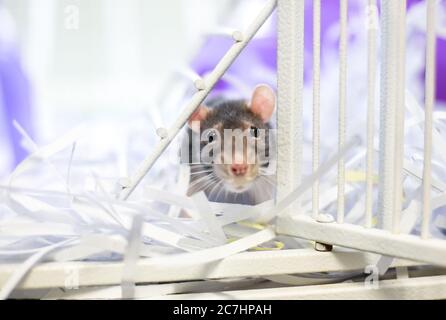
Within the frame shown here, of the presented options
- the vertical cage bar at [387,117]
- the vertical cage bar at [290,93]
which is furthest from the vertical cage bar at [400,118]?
the vertical cage bar at [290,93]

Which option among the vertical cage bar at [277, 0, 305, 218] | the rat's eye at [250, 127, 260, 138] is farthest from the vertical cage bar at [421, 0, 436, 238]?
the rat's eye at [250, 127, 260, 138]

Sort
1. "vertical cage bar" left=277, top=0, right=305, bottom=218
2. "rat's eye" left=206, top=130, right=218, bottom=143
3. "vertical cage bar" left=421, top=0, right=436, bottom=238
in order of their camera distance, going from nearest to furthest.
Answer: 1. "vertical cage bar" left=421, top=0, right=436, bottom=238
2. "vertical cage bar" left=277, top=0, right=305, bottom=218
3. "rat's eye" left=206, top=130, right=218, bottom=143

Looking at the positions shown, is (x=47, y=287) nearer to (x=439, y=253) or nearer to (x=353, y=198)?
(x=439, y=253)

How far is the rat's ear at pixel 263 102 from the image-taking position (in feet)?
2.15

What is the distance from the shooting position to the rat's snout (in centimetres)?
60

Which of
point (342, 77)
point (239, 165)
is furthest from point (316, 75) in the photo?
point (239, 165)

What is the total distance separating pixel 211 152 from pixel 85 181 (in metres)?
0.17

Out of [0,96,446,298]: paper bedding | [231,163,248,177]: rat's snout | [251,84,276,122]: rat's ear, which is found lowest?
[0,96,446,298]: paper bedding

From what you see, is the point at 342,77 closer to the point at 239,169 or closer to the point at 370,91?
the point at 370,91

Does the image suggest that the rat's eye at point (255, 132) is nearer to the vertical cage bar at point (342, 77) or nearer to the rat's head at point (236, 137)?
the rat's head at point (236, 137)

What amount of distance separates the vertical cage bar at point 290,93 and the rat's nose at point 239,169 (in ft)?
0.23

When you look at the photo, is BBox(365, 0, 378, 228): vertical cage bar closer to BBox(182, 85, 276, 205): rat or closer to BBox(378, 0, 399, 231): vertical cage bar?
BBox(378, 0, 399, 231): vertical cage bar

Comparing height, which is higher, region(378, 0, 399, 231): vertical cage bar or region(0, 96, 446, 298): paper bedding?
region(378, 0, 399, 231): vertical cage bar

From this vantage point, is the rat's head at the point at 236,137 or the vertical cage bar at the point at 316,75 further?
the rat's head at the point at 236,137
